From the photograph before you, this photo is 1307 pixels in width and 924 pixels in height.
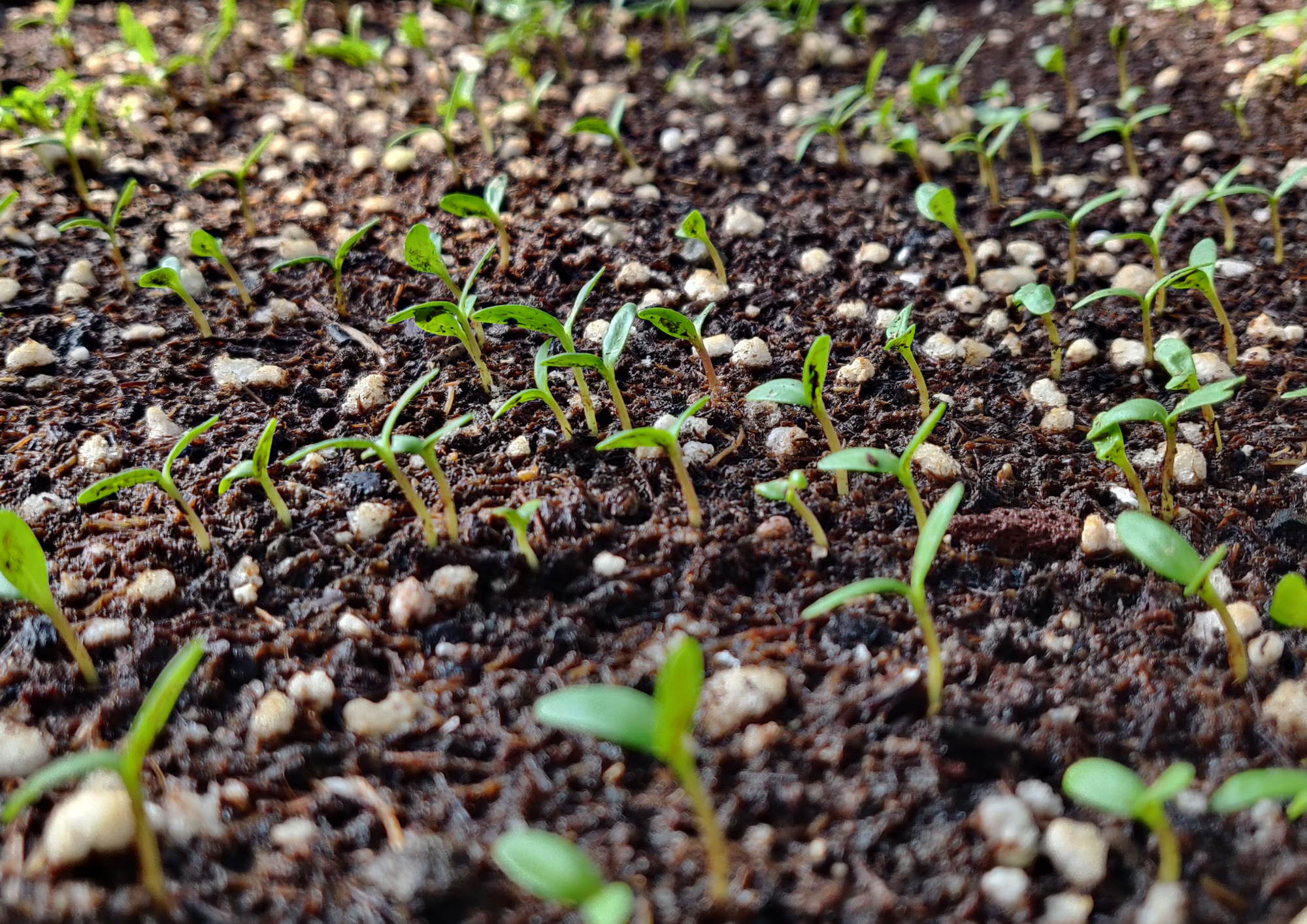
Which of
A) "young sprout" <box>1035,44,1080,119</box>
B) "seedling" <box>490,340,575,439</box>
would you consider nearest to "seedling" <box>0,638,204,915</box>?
"seedling" <box>490,340,575,439</box>

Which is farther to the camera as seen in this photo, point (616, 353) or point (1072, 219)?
point (1072, 219)

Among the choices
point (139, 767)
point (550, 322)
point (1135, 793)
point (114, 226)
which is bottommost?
point (1135, 793)

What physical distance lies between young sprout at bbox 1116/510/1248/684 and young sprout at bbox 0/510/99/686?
3.16 ft

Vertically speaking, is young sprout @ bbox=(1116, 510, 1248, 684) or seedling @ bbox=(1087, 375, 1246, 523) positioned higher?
seedling @ bbox=(1087, 375, 1246, 523)

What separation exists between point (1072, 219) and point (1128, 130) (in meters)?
0.36

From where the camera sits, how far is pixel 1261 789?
61 centimetres

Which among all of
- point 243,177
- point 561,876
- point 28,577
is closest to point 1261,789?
point 561,876

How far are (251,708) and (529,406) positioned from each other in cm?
48

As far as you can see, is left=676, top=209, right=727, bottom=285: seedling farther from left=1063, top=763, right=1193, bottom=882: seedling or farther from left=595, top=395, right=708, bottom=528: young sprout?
left=1063, top=763, right=1193, bottom=882: seedling

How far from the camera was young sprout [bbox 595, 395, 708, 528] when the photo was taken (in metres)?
0.83

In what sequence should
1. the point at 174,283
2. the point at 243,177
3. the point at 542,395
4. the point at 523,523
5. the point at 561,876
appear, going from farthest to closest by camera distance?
the point at 243,177 → the point at 174,283 → the point at 542,395 → the point at 523,523 → the point at 561,876

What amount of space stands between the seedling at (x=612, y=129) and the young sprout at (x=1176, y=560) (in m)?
1.00

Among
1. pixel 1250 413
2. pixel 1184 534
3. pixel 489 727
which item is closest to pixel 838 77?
pixel 1250 413

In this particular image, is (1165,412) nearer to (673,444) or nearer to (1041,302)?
(1041,302)
